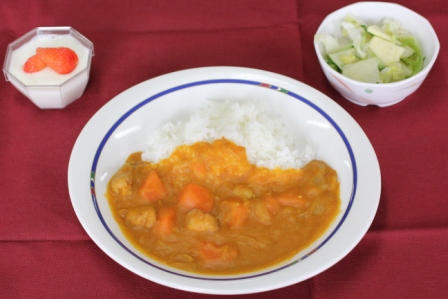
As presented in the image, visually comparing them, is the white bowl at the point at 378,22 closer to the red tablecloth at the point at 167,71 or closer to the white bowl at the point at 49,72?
the red tablecloth at the point at 167,71

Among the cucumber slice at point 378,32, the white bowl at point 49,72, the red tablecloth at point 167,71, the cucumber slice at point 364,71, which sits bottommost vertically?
the red tablecloth at point 167,71

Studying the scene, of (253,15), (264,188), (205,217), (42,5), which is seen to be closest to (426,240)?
(264,188)

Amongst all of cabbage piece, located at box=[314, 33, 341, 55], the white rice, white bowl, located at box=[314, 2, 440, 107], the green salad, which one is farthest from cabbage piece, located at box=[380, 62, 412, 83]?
the white rice

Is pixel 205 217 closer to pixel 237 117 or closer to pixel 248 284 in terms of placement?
pixel 248 284

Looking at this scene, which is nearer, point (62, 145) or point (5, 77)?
point (62, 145)

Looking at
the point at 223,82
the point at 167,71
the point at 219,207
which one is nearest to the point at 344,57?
the point at 223,82

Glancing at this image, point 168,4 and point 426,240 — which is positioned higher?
point 168,4

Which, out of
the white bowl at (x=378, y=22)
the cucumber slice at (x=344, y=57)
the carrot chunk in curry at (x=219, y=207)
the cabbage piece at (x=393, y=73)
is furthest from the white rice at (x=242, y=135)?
the cabbage piece at (x=393, y=73)

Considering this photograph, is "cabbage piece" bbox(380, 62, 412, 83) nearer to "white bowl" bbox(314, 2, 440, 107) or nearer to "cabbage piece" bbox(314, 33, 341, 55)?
"white bowl" bbox(314, 2, 440, 107)
